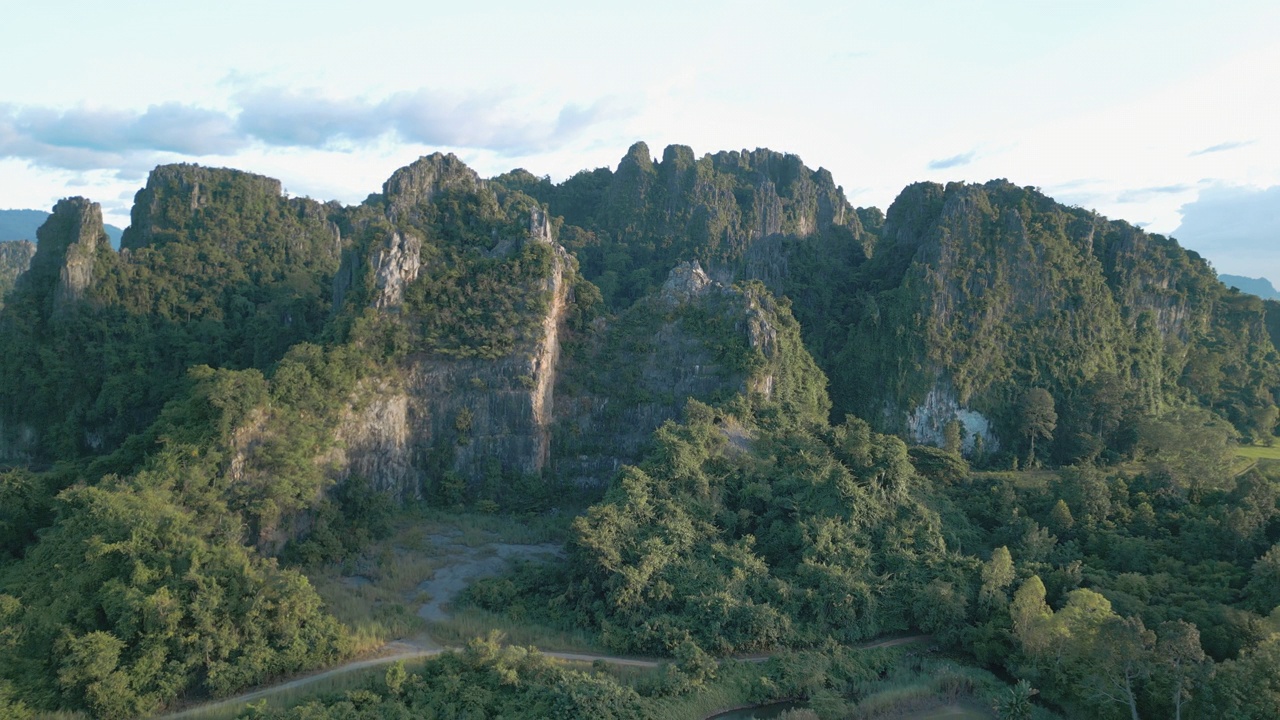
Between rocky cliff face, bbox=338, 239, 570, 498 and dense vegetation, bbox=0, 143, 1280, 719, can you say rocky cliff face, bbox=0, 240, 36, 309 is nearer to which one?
dense vegetation, bbox=0, 143, 1280, 719

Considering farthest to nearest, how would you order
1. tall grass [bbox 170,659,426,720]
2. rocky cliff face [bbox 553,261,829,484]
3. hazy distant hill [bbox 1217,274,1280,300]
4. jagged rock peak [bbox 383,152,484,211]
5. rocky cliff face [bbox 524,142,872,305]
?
hazy distant hill [bbox 1217,274,1280,300] < rocky cliff face [bbox 524,142,872,305] < jagged rock peak [bbox 383,152,484,211] < rocky cliff face [bbox 553,261,829,484] < tall grass [bbox 170,659,426,720]

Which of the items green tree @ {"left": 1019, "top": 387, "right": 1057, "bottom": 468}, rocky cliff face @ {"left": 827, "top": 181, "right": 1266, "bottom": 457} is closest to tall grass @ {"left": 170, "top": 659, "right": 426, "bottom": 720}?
rocky cliff face @ {"left": 827, "top": 181, "right": 1266, "bottom": 457}

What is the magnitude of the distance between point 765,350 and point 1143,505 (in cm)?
1476

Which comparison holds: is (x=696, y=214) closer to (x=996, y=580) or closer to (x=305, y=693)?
(x=996, y=580)

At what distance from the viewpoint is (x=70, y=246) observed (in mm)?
38125

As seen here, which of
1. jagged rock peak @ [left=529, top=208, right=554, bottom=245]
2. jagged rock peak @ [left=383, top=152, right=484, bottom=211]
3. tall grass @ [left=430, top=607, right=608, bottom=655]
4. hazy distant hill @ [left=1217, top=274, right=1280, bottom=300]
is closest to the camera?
tall grass @ [left=430, top=607, right=608, bottom=655]

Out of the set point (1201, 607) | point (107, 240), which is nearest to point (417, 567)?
point (1201, 607)

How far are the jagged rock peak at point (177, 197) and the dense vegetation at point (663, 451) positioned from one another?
0.78 feet

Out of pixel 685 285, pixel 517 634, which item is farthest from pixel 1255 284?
pixel 517 634

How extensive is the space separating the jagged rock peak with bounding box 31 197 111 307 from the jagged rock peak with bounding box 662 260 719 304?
27.9 meters

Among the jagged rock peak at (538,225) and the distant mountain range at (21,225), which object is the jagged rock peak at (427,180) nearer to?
the jagged rock peak at (538,225)

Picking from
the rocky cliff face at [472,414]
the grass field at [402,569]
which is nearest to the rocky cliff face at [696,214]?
the rocky cliff face at [472,414]

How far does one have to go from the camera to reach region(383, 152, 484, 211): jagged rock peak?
37688mm

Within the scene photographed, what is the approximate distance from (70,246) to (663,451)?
3101 cm
